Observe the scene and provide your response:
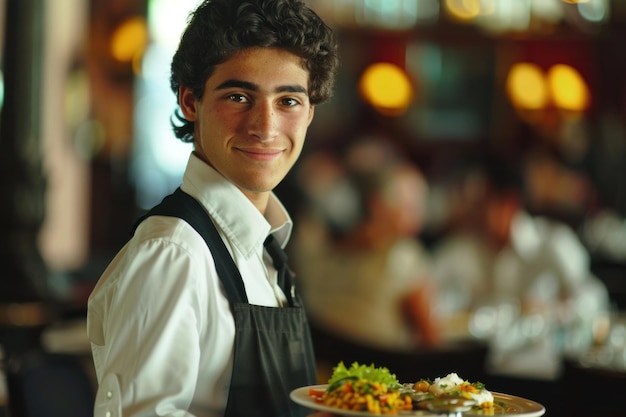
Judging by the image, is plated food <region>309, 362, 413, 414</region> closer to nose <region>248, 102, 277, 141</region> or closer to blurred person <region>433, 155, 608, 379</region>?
nose <region>248, 102, 277, 141</region>

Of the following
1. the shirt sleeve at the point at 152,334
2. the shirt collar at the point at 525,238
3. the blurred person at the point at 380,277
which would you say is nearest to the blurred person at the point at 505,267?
the shirt collar at the point at 525,238

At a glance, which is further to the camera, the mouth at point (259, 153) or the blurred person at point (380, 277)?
the blurred person at point (380, 277)

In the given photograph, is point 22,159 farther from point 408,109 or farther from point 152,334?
point 408,109

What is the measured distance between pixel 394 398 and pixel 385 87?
9.12 metres

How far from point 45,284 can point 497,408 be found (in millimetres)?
4851

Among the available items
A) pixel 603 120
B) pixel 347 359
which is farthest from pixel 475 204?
pixel 603 120

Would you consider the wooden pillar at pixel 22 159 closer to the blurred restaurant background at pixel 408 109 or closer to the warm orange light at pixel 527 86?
the blurred restaurant background at pixel 408 109

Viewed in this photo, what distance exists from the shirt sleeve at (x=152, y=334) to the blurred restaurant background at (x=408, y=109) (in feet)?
20.0

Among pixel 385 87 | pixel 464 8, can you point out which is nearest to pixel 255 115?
pixel 385 87

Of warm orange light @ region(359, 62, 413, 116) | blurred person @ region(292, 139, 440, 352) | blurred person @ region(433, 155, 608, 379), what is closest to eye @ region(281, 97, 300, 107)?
blurred person @ region(292, 139, 440, 352)

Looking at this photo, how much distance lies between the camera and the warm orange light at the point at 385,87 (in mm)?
10602

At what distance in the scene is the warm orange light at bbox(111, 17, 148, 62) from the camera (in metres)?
7.93

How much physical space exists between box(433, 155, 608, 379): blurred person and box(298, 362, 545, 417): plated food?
360 centimetres

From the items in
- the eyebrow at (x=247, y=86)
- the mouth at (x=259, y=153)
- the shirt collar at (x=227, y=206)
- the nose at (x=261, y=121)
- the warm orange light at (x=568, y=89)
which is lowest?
the shirt collar at (x=227, y=206)
